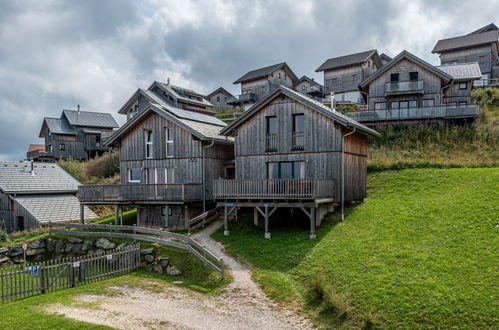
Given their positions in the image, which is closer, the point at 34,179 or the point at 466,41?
the point at 34,179

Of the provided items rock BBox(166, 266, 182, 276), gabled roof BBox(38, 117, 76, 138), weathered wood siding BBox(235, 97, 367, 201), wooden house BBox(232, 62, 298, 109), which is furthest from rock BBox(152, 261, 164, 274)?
wooden house BBox(232, 62, 298, 109)

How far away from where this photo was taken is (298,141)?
23750 millimetres

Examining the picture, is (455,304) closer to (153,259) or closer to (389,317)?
(389,317)

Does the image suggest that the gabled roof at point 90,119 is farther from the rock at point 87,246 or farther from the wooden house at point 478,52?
the wooden house at point 478,52

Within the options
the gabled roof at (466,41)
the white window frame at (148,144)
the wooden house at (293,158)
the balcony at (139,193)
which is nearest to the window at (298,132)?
the wooden house at (293,158)

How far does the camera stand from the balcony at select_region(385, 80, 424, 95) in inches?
1506

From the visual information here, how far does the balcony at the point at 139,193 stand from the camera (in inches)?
987

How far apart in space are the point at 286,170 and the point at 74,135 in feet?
145

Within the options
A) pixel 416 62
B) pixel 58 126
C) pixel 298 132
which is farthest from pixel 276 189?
pixel 58 126

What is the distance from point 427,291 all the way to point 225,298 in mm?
7149

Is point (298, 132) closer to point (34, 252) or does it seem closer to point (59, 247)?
point (59, 247)

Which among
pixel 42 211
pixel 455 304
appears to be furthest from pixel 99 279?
pixel 42 211

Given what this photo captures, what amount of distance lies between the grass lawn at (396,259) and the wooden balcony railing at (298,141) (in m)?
4.63

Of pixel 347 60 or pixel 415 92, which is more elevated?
pixel 347 60
